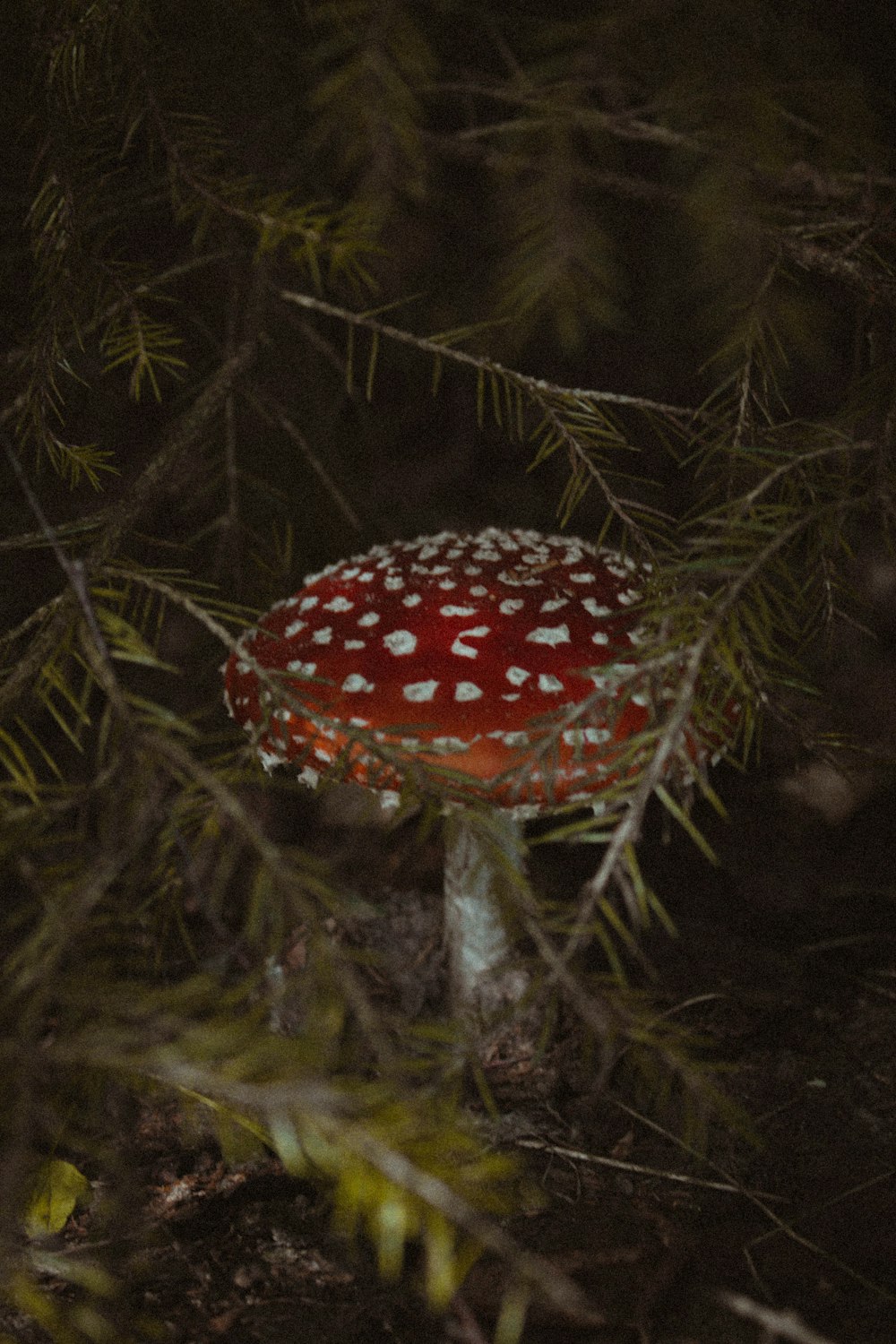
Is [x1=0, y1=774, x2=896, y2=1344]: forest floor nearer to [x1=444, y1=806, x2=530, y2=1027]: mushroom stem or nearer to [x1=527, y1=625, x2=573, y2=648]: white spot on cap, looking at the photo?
[x1=444, y1=806, x2=530, y2=1027]: mushroom stem

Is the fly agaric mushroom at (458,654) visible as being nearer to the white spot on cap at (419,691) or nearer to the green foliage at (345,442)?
the white spot on cap at (419,691)

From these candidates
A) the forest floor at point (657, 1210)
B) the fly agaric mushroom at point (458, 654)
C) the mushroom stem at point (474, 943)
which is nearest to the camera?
the forest floor at point (657, 1210)

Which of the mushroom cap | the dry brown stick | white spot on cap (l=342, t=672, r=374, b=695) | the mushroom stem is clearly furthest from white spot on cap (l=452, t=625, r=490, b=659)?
the mushroom stem

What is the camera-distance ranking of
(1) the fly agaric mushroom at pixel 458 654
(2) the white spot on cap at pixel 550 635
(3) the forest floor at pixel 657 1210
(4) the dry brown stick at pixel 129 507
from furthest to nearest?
(2) the white spot on cap at pixel 550 635 → (1) the fly agaric mushroom at pixel 458 654 → (3) the forest floor at pixel 657 1210 → (4) the dry brown stick at pixel 129 507

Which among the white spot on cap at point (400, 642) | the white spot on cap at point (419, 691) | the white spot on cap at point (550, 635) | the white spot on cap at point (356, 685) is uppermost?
the white spot on cap at point (400, 642)

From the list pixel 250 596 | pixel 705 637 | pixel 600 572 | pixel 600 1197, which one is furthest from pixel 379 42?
pixel 600 1197

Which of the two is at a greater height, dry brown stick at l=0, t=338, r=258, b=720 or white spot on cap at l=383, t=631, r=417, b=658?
dry brown stick at l=0, t=338, r=258, b=720

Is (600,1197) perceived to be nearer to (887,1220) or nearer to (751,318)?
(887,1220)

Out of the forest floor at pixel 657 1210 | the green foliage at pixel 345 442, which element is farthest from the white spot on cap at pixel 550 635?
the forest floor at pixel 657 1210
